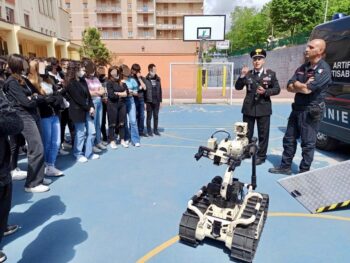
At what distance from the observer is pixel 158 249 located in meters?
3.00

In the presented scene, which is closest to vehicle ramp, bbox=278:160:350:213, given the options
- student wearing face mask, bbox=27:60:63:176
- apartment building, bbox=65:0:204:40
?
student wearing face mask, bbox=27:60:63:176

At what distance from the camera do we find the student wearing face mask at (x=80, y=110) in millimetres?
5152

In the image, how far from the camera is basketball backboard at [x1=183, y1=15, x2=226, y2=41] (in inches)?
614

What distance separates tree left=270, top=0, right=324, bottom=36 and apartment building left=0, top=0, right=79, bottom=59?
23.8m

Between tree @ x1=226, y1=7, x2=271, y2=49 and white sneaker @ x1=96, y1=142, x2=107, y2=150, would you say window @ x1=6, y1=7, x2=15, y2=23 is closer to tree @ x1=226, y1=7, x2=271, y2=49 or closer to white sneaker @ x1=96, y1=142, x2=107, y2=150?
white sneaker @ x1=96, y1=142, x2=107, y2=150

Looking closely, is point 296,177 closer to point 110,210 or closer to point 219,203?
point 219,203

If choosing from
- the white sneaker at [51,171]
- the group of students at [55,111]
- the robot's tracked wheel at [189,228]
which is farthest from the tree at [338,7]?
the robot's tracked wheel at [189,228]

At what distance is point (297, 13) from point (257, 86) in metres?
33.3

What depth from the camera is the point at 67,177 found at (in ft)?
16.1

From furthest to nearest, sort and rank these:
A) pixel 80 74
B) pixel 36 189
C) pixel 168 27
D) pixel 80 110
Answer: pixel 168 27 → pixel 80 74 → pixel 80 110 → pixel 36 189

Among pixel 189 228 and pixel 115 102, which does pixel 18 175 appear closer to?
pixel 115 102

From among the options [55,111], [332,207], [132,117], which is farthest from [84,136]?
[332,207]

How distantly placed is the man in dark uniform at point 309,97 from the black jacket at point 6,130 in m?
3.78

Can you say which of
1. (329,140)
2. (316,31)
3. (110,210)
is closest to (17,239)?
(110,210)
